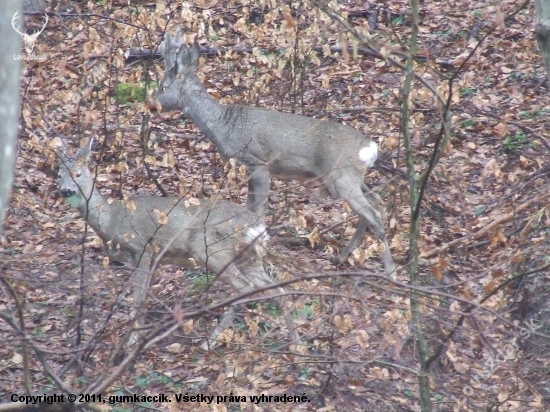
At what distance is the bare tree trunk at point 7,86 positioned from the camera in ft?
7.68

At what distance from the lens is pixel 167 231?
8.21m

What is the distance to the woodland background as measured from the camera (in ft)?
17.1

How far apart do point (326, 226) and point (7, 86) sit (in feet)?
23.5

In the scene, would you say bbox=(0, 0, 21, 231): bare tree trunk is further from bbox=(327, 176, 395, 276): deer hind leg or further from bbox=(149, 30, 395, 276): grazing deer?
bbox=(327, 176, 395, 276): deer hind leg

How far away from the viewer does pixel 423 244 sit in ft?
28.9

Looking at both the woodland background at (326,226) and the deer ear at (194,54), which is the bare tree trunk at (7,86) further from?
the deer ear at (194,54)

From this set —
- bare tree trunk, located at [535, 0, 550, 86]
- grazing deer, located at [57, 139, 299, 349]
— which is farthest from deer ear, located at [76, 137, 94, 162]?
bare tree trunk, located at [535, 0, 550, 86]

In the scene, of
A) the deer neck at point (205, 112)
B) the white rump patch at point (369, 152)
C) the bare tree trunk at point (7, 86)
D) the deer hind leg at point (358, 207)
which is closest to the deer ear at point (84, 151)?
the deer neck at point (205, 112)

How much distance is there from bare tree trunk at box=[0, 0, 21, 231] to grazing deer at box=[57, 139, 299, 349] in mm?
4703

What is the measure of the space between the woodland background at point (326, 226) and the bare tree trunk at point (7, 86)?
1.24 metres

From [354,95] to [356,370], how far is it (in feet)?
17.6

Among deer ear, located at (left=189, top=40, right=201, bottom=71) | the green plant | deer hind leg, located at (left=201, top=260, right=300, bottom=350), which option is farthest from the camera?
the green plant

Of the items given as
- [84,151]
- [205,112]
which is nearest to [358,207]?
[205,112]

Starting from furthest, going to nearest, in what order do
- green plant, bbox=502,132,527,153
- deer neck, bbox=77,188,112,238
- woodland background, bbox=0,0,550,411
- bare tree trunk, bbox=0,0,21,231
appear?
green plant, bbox=502,132,527,153 → deer neck, bbox=77,188,112,238 → woodland background, bbox=0,0,550,411 → bare tree trunk, bbox=0,0,21,231
